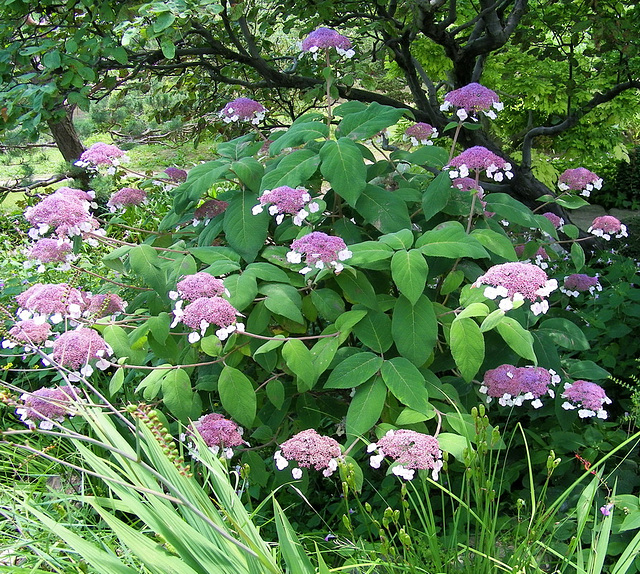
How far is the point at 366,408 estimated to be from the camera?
4.96 feet

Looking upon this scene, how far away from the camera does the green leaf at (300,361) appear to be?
1.51m

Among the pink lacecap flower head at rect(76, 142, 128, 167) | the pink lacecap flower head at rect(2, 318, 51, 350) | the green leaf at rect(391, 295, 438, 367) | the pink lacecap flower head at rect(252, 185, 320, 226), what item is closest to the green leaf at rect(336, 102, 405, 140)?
the pink lacecap flower head at rect(252, 185, 320, 226)

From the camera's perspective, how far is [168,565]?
906mm

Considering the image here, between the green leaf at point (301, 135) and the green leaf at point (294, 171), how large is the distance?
0.04 metres

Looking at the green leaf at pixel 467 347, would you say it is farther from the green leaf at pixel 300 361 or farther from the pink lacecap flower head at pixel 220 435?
the pink lacecap flower head at pixel 220 435

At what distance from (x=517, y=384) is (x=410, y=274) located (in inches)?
15.6

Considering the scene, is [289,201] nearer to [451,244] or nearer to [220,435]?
[451,244]

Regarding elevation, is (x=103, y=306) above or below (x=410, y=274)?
below

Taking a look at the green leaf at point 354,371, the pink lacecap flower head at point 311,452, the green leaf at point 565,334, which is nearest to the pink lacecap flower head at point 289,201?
the green leaf at point 354,371

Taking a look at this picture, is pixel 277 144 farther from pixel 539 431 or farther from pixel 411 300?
pixel 539 431

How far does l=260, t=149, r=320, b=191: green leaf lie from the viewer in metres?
1.76

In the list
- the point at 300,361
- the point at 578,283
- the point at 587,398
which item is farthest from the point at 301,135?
the point at 578,283

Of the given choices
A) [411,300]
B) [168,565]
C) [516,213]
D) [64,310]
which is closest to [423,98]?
[516,213]

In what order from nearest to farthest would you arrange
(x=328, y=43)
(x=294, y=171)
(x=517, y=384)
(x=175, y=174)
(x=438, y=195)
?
1. (x=517, y=384)
2. (x=294, y=171)
3. (x=438, y=195)
4. (x=328, y=43)
5. (x=175, y=174)
